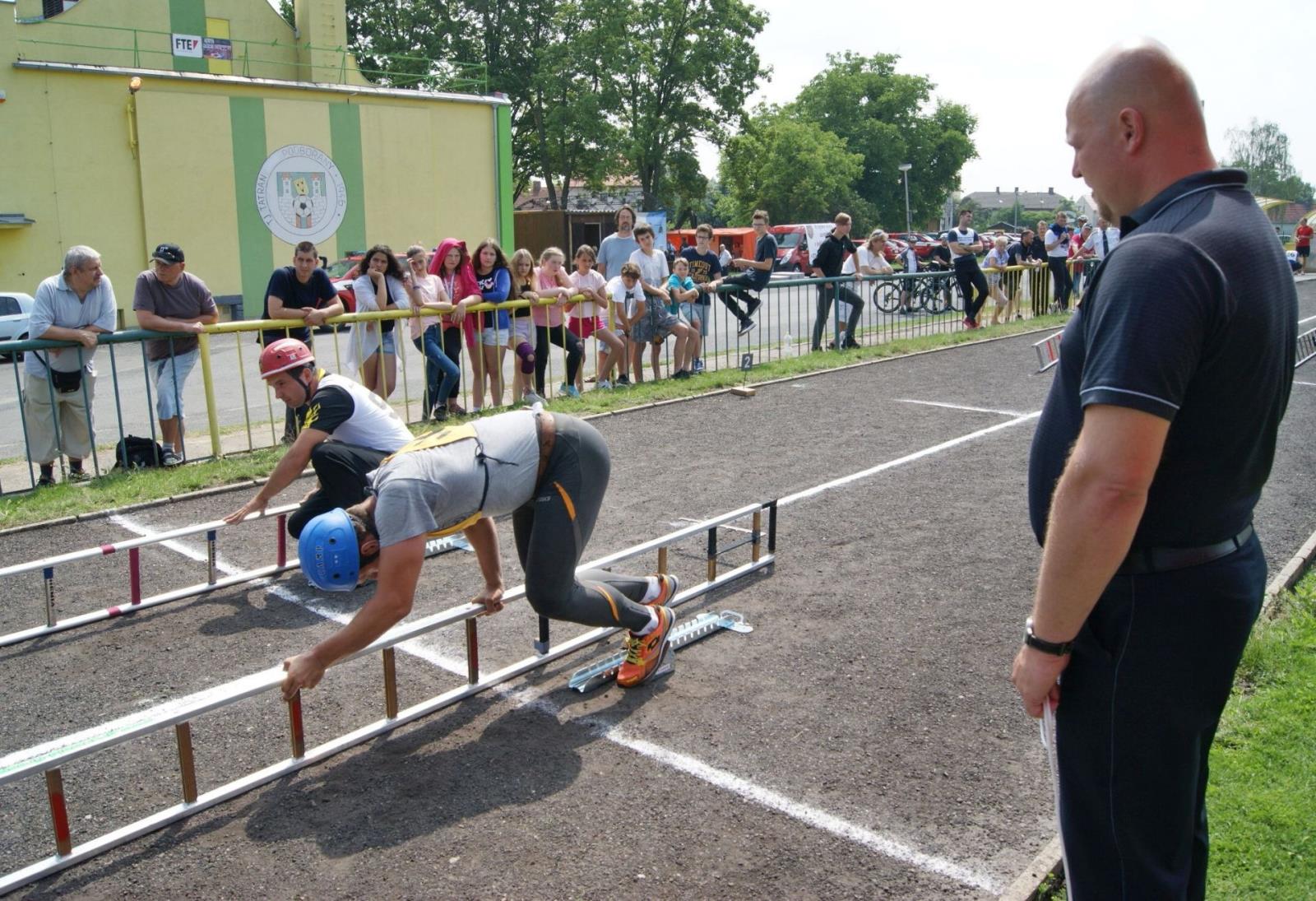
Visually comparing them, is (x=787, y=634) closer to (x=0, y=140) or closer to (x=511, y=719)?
(x=511, y=719)

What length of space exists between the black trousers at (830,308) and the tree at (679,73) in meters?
39.2

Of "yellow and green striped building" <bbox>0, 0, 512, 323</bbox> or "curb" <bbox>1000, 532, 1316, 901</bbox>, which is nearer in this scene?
"curb" <bbox>1000, 532, 1316, 901</bbox>

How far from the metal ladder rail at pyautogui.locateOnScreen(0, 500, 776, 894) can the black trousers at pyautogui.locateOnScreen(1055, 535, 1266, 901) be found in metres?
2.79

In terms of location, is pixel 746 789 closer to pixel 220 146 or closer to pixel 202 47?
pixel 220 146

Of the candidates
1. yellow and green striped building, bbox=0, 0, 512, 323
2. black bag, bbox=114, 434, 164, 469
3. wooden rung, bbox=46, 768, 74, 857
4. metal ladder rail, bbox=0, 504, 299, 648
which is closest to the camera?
wooden rung, bbox=46, 768, 74, 857

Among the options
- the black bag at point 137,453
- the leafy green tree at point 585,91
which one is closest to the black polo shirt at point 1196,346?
the black bag at point 137,453

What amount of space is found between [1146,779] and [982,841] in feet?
5.46

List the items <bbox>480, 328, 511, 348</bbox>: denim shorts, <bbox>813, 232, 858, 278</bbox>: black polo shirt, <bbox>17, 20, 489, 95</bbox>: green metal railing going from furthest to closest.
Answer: <bbox>17, 20, 489, 95</bbox>: green metal railing
<bbox>813, 232, 858, 278</bbox>: black polo shirt
<bbox>480, 328, 511, 348</bbox>: denim shorts

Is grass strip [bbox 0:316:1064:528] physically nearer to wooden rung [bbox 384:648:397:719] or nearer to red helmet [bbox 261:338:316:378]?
red helmet [bbox 261:338:316:378]

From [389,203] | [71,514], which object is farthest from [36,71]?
[71,514]

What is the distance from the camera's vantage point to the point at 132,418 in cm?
1270

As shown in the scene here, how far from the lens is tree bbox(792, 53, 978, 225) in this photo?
93.8m

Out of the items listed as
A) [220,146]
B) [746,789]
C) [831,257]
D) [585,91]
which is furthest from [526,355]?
[585,91]

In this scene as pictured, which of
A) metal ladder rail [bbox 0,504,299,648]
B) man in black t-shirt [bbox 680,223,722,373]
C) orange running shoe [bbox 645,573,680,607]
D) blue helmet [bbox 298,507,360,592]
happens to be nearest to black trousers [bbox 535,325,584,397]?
man in black t-shirt [bbox 680,223,722,373]
